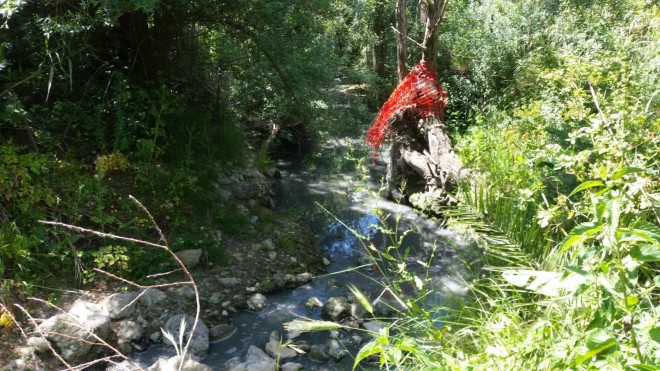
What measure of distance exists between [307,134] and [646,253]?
850cm

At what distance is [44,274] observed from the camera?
4656 millimetres

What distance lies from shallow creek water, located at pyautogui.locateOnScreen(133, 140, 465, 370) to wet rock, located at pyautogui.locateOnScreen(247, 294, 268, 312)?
7cm

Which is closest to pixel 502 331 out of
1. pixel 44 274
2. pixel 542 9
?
pixel 44 274

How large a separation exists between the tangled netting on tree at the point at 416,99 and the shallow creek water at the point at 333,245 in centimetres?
97

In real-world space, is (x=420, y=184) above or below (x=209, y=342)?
above

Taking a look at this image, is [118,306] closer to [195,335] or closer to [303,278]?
[195,335]

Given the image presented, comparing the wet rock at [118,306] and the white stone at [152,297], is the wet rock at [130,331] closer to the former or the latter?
the wet rock at [118,306]

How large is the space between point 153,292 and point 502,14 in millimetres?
8748

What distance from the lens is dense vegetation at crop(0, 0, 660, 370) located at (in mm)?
2227

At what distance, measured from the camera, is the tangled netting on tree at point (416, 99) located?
720cm

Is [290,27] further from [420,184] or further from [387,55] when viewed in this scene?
[387,55]

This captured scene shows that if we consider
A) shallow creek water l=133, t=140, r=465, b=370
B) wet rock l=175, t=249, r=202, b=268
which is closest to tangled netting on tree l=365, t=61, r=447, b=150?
shallow creek water l=133, t=140, r=465, b=370

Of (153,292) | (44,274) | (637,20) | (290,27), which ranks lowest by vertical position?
(153,292)

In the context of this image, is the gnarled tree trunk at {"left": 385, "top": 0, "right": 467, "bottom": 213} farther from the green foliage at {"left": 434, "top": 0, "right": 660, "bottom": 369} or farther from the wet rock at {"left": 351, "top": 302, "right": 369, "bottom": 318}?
the wet rock at {"left": 351, "top": 302, "right": 369, "bottom": 318}
